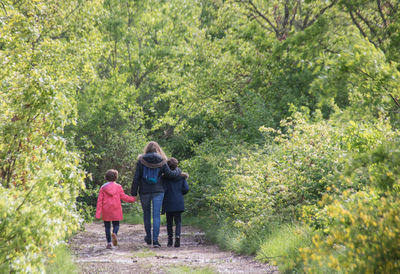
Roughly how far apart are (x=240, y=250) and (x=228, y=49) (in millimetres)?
11693

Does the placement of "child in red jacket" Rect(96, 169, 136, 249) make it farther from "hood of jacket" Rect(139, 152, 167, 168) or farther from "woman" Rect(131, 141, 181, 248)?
"hood of jacket" Rect(139, 152, 167, 168)

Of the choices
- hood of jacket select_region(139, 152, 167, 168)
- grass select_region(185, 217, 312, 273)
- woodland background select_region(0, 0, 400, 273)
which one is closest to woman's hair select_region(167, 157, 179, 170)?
hood of jacket select_region(139, 152, 167, 168)

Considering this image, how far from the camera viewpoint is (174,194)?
31.9ft

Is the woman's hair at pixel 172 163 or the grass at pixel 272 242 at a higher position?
the woman's hair at pixel 172 163

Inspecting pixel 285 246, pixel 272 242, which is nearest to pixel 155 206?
pixel 272 242

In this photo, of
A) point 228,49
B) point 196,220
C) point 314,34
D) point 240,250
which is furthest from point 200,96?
point 240,250

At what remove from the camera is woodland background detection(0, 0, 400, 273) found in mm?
4344

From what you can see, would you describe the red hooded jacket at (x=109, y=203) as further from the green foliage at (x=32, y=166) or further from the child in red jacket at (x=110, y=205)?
the green foliage at (x=32, y=166)

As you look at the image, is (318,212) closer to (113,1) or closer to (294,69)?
(294,69)

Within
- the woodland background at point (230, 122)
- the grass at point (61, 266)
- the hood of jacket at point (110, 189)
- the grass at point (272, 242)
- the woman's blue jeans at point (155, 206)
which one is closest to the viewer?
the woodland background at point (230, 122)

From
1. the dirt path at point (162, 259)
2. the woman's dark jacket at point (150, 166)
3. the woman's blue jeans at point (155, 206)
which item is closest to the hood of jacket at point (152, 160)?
the woman's dark jacket at point (150, 166)

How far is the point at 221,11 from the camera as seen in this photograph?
18797 millimetres

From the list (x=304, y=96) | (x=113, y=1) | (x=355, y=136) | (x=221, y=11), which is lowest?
(x=355, y=136)

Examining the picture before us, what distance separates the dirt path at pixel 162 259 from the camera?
6.60 meters
